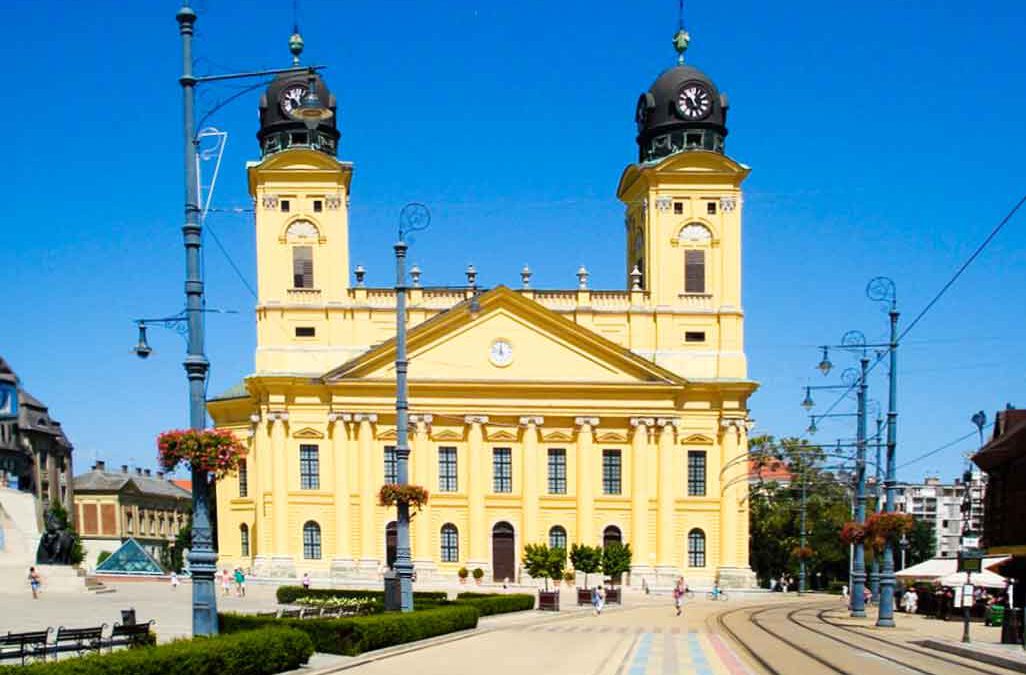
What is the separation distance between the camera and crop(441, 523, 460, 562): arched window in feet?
232

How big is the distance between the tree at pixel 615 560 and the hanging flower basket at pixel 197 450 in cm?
4129

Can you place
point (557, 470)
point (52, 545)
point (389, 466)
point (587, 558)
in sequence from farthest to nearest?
point (557, 470)
point (389, 466)
point (587, 558)
point (52, 545)

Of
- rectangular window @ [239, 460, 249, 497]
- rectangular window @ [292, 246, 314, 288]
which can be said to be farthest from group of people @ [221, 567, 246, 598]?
rectangular window @ [292, 246, 314, 288]

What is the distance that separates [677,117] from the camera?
7288cm

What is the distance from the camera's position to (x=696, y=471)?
71812mm

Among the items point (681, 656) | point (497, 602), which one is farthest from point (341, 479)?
point (681, 656)

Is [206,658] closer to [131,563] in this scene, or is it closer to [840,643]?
[840,643]

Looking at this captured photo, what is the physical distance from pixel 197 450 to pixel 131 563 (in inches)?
2023

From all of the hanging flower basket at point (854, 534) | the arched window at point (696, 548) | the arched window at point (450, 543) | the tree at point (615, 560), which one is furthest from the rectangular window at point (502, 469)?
the hanging flower basket at point (854, 534)

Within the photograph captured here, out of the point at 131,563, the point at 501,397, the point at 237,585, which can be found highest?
the point at 501,397

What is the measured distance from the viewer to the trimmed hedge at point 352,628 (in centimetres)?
2469

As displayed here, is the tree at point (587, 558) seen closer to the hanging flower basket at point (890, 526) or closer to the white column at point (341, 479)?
the white column at point (341, 479)

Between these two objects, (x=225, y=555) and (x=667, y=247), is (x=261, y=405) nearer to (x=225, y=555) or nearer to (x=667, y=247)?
(x=225, y=555)

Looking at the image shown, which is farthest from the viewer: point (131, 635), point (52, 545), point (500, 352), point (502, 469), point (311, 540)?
point (502, 469)
